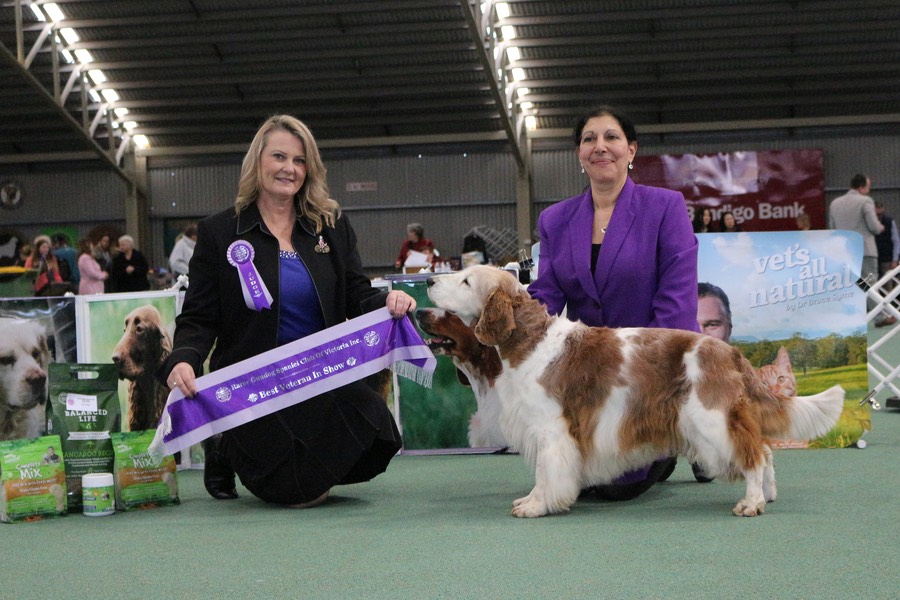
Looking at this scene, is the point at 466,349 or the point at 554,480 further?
the point at 466,349

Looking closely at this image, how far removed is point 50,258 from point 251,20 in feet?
14.0

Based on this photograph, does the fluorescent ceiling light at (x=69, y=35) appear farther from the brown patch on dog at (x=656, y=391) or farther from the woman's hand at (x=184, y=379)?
the brown patch on dog at (x=656, y=391)

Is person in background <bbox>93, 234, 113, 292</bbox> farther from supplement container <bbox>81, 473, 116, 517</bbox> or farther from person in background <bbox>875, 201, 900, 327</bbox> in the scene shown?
supplement container <bbox>81, 473, 116, 517</bbox>

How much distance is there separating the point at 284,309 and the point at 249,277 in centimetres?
18

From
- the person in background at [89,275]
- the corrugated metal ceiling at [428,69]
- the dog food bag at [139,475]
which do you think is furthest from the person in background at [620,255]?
the corrugated metal ceiling at [428,69]

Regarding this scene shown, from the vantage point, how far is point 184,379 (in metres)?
3.41

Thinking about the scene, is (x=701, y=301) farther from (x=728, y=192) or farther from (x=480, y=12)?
(x=728, y=192)

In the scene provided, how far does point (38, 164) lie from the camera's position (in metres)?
17.5

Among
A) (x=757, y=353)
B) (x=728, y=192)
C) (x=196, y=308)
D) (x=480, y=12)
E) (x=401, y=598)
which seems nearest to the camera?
(x=401, y=598)

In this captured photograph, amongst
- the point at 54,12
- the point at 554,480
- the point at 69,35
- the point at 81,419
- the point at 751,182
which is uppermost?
the point at 54,12

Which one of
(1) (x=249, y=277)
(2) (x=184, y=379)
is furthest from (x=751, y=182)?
(2) (x=184, y=379)

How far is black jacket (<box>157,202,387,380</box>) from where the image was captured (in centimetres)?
358

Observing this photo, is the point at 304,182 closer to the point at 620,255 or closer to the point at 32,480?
the point at 620,255

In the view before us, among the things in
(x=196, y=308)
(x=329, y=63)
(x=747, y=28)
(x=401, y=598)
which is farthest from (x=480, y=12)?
(x=401, y=598)
